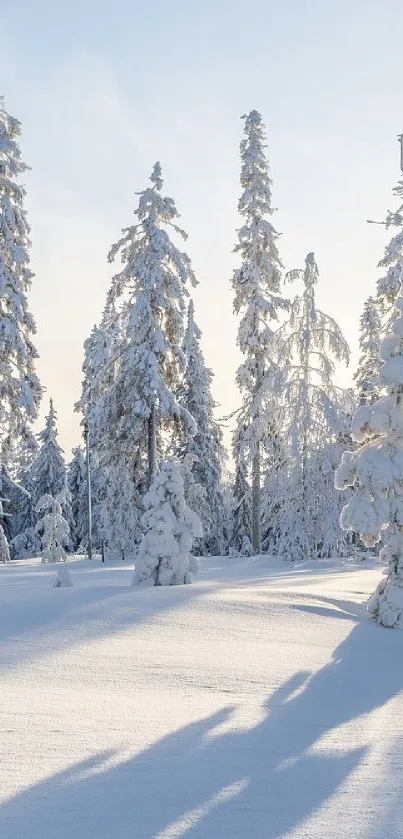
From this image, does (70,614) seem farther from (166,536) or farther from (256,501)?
(256,501)

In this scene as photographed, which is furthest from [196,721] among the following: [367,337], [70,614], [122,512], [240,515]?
[240,515]

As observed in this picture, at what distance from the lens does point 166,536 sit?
483 inches

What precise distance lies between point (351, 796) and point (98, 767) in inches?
51.3

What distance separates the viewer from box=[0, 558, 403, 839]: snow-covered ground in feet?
10.7

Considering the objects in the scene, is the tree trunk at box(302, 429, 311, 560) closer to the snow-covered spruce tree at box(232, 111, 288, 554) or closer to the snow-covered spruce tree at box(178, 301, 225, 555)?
the snow-covered spruce tree at box(232, 111, 288, 554)

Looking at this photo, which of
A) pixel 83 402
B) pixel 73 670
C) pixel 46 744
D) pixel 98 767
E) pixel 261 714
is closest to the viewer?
pixel 98 767

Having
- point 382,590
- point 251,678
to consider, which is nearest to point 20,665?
point 251,678

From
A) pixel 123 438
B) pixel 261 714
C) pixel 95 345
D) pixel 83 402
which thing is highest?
pixel 95 345

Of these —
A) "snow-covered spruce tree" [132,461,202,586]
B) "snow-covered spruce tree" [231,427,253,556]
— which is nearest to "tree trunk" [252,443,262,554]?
"snow-covered spruce tree" [231,427,253,556]

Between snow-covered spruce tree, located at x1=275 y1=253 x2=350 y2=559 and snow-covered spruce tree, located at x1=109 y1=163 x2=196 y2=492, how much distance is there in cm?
398

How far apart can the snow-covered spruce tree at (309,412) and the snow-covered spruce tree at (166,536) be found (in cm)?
1093

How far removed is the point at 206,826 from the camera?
124 inches

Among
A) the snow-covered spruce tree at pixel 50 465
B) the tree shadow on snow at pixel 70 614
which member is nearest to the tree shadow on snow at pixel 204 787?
the tree shadow on snow at pixel 70 614

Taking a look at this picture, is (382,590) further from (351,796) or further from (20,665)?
(351,796)
